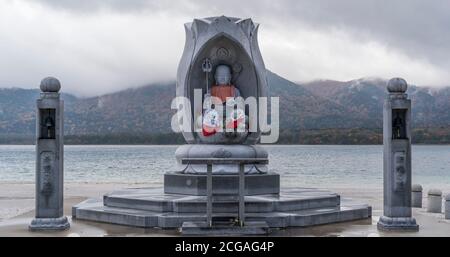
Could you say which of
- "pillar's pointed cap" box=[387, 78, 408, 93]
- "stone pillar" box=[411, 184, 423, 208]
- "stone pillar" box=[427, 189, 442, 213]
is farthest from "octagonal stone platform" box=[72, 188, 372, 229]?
"stone pillar" box=[411, 184, 423, 208]

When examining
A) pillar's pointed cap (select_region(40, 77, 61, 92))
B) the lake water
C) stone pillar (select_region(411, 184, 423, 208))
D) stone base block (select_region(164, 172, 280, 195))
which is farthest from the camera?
the lake water

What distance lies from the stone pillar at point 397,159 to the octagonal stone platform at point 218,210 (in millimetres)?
1498

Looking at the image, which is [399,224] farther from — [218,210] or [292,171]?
[292,171]

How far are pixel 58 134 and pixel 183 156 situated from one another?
400cm

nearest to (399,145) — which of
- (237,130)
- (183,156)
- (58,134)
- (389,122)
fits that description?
(389,122)

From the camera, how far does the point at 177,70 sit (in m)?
17.1

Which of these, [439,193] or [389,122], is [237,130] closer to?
[389,122]

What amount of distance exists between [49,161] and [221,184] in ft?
13.4

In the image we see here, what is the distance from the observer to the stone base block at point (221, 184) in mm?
15070

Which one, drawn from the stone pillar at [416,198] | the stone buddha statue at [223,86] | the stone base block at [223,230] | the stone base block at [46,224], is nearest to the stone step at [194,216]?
the stone base block at [223,230]

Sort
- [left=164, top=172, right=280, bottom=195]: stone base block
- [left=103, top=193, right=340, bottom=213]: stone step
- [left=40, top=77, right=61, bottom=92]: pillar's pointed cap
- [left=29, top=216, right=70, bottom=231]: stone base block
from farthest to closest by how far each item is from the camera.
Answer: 1. [left=164, top=172, right=280, bottom=195]: stone base block
2. [left=103, top=193, right=340, bottom=213]: stone step
3. [left=40, top=77, right=61, bottom=92]: pillar's pointed cap
4. [left=29, top=216, right=70, bottom=231]: stone base block

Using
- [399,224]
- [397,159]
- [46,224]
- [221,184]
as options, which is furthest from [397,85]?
[46,224]

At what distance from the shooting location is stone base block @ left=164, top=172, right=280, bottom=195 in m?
15.1

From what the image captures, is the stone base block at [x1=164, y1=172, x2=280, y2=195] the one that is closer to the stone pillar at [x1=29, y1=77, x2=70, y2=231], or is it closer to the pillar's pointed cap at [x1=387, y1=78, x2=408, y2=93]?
the stone pillar at [x1=29, y1=77, x2=70, y2=231]
